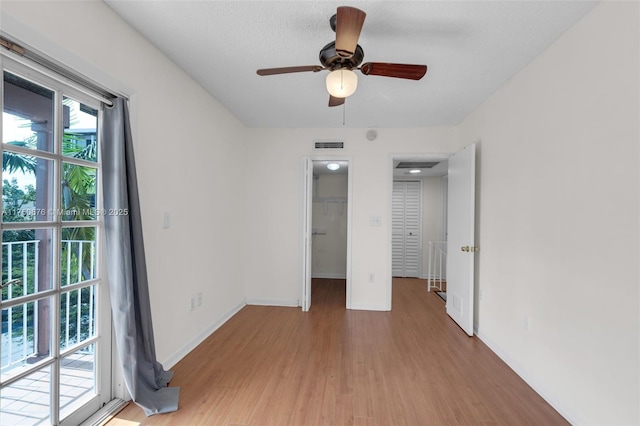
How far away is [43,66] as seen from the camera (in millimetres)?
1436

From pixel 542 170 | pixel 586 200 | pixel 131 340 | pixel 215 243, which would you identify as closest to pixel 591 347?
pixel 586 200

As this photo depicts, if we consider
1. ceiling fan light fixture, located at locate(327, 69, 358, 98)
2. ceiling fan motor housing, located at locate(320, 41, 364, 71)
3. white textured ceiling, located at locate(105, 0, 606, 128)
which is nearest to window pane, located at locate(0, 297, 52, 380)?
white textured ceiling, located at locate(105, 0, 606, 128)

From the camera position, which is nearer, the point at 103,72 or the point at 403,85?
the point at 103,72

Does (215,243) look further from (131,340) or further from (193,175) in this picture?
(131,340)

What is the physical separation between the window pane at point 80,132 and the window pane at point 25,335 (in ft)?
2.78

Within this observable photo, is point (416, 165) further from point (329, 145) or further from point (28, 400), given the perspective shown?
point (28, 400)

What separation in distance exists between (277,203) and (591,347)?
3404 mm

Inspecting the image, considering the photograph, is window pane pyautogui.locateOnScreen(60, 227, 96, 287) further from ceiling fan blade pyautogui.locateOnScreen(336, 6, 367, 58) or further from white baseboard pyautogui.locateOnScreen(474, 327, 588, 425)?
white baseboard pyautogui.locateOnScreen(474, 327, 588, 425)

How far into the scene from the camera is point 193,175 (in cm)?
270

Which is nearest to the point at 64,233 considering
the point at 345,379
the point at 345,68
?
the point at 345,68

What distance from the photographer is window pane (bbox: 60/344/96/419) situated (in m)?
1.60

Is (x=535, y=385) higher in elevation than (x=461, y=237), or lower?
lower

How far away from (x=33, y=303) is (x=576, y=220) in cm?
317

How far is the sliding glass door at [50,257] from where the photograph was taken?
1342mm
